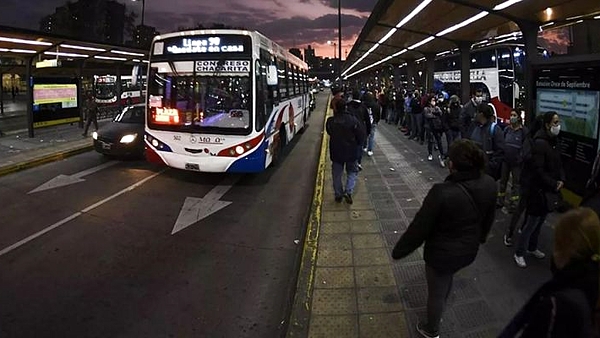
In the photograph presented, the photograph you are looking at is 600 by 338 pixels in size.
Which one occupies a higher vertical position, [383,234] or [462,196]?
[462,196]

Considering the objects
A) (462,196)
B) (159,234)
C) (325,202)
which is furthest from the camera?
(325,202)

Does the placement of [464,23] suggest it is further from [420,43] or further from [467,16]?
[420,43]

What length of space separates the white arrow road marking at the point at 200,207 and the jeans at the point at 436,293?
4.46 metres

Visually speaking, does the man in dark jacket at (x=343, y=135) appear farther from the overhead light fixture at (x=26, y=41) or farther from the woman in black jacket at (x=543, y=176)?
the overhead light fixture at (x=26, y=41)

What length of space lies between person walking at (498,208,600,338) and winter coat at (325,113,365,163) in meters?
5.22

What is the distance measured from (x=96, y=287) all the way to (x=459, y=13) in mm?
10655

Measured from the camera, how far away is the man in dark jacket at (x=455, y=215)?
10.8ft

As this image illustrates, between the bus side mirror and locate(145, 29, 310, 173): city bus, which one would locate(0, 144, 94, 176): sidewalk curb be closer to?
locate(145, 29, 310, 173): city bus

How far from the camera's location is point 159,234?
22.6 feet

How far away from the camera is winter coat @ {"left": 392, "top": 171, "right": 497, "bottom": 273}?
10.8 ft

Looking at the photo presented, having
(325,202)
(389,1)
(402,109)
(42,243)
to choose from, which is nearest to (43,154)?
(42,243)

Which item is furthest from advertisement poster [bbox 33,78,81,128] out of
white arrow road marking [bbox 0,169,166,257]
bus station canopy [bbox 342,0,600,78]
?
bus station canopy [bbox 342,0,600,78]

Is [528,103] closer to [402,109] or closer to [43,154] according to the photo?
[402,109]

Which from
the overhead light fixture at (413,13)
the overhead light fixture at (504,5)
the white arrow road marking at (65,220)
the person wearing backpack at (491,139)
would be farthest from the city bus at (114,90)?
the person wearing backpack at (491,139)
